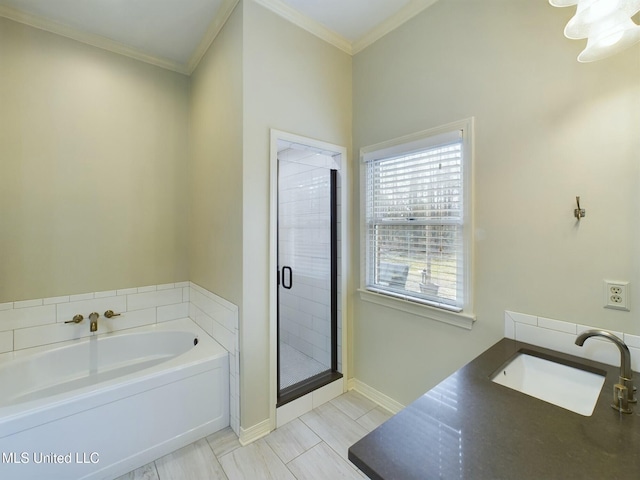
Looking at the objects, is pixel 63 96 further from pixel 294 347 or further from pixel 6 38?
pixel 294 347

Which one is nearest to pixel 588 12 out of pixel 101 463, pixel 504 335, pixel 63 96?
pixel 504 335

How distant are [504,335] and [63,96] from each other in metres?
3.54

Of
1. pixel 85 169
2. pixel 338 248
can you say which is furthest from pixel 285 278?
pixel 85 169

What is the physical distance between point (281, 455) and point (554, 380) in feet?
5.12

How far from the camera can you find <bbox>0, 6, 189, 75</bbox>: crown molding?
204 cm

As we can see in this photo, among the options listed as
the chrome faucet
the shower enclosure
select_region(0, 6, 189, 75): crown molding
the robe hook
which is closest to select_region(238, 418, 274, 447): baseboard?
the shower enclosure

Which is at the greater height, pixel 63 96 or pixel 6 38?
pixel 6 38

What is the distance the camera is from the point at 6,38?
6.66 feet

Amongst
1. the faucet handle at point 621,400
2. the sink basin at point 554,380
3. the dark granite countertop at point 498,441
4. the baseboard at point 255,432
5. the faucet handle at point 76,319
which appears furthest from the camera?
the faucet handle at point 76,319

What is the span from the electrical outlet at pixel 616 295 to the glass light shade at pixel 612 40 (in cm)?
93

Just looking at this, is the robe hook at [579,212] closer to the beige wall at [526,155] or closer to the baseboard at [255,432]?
the beige wall at [526,155]

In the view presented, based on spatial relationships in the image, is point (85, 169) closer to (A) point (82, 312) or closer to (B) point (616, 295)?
(A) point (82, 312)

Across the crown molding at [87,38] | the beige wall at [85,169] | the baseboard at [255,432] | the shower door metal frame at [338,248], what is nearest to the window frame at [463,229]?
the shower door metal frame at [338,248]

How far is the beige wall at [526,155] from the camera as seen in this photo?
1234 mm
